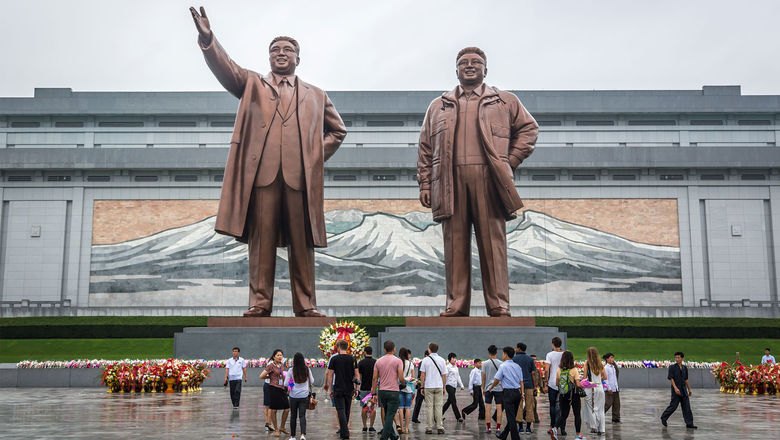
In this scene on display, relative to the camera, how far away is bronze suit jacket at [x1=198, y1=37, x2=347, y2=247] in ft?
38.0

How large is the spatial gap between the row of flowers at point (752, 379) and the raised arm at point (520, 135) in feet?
18.3

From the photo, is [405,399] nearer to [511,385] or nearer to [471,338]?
[511,385]

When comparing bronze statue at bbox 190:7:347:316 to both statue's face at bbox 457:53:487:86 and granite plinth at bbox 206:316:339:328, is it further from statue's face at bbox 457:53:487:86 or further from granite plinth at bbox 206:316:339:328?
statue's face at bbox 457:53:487:86

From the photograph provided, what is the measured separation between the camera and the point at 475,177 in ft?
38.3


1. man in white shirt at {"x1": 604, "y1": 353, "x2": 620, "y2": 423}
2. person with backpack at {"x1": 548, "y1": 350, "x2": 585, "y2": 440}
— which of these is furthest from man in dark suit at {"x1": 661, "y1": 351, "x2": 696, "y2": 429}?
person with backpack at {"x1": 548, "y1": 350, "x2": 585, "y2": 440}

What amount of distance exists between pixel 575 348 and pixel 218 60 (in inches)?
546

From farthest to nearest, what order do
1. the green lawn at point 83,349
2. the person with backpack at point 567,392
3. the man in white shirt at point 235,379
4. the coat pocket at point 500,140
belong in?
the green lawn at point 83,349, the coat pocket at point 500,140, the man in white shirt at point 235,379, the person with backpack at point 567,392

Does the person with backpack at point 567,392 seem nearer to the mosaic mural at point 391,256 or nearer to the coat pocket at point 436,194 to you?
the coat pocket at point 436,194

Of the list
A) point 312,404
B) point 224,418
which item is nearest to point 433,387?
point 312,404

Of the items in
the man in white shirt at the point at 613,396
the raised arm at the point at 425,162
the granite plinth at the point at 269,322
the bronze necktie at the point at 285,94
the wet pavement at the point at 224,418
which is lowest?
the wet pavement at the point at 224,418

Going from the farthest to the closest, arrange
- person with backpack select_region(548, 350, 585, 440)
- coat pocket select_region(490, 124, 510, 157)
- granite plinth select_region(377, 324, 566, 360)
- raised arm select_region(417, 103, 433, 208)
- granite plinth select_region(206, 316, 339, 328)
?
raised arm select_region(417, 103, 433, 208), coat pocket select_region(490, 124, 510, 157), granite plinth select_region(206, 316, 339, 328), granite plinth select_region(377, 324, 566, 360), person with backpack select_region(548, 350, 585, 440)

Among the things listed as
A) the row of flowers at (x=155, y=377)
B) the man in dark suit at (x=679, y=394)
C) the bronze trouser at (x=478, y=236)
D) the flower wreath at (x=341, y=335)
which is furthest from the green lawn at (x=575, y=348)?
the man in dark suit at (x=679, y=394)

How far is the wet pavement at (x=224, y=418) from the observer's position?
277 inches

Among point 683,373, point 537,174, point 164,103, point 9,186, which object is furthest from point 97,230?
point 683,373
